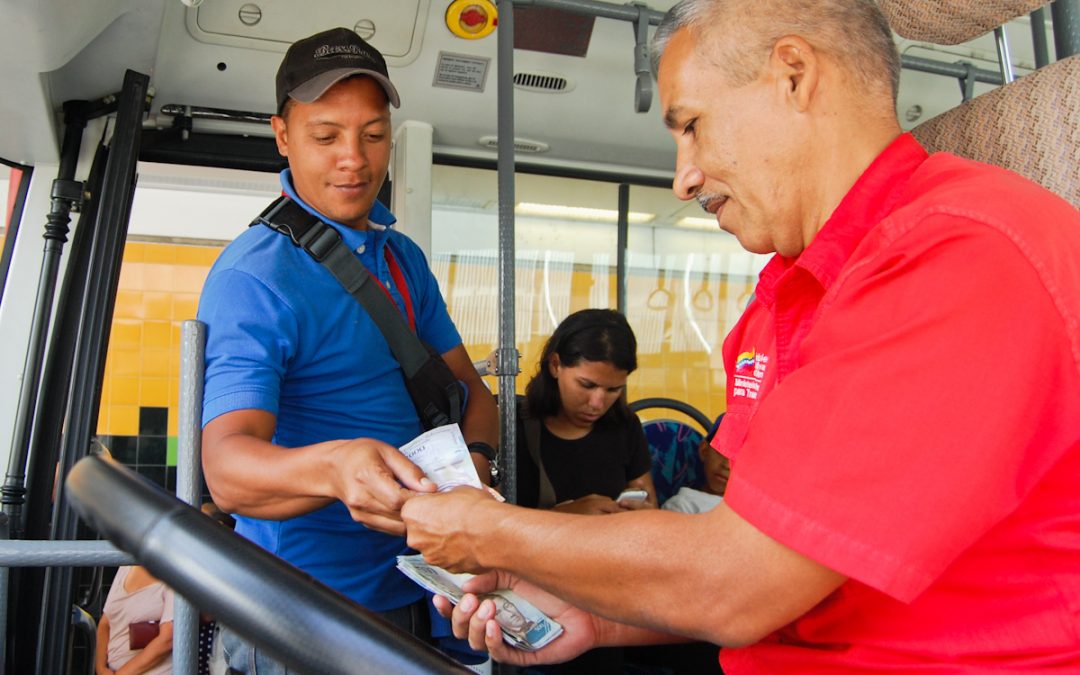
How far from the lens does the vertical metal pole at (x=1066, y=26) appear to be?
1.71 meters

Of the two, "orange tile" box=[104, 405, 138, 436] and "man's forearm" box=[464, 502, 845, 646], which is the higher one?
"man's forearm" box=[464, 502, 845, 646]

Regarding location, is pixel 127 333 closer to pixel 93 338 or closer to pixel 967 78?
pixel 93 338

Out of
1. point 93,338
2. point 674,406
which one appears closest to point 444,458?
point 93,338

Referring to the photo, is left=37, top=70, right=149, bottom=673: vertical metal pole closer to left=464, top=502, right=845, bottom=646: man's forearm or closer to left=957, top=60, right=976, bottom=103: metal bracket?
left=464, top=502, right=845, bottom=646: man's forearm

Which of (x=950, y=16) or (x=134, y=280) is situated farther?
(x=134, y=280)

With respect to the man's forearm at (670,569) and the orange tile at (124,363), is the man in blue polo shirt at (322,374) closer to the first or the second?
the man's forearm at (670,569)

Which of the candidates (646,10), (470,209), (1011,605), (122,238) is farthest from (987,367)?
(470,209)

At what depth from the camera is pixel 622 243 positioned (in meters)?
4.25

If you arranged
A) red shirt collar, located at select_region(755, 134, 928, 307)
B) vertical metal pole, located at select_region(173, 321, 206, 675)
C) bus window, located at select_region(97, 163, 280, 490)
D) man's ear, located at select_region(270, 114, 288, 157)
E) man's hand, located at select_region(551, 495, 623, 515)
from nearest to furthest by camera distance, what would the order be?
red shirt collar, located at select_region(755, 134, 928, 307)
vertical metal pole, located at select_region(173, 321, 206, 675)
man's ear, located at select_region(270, 114, 288, 157)
man's hand, located at select_region(551, 495, 623, 515)
bus window, located at select_region(97, 163, 280, 490)

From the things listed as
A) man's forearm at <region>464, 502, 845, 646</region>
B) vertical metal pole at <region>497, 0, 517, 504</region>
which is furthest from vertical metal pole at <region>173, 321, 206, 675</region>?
vertical metal pole at <region>497, 0, 517, 504</region>

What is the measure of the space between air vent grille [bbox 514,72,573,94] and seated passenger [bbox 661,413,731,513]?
4.73ft

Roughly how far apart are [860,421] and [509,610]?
0.80 metres

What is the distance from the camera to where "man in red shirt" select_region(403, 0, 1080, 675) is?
2.96ft

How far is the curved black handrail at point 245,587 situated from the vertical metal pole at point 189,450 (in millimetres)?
1144
